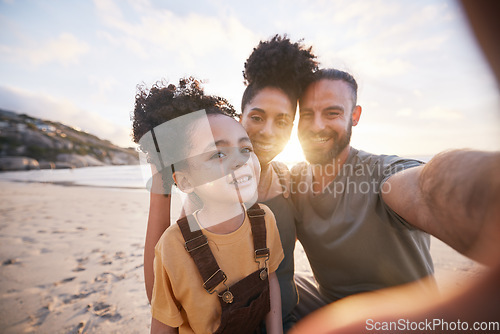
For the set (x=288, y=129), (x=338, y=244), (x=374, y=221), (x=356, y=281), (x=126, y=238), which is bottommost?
(x=126, y=238)

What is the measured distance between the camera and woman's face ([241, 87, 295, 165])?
7.04 ft

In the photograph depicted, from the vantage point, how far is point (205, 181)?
147 cm

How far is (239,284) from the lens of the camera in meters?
1.46

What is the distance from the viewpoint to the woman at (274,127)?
197cm

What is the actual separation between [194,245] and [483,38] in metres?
1.73

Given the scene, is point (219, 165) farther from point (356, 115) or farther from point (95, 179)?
point (95, 179)

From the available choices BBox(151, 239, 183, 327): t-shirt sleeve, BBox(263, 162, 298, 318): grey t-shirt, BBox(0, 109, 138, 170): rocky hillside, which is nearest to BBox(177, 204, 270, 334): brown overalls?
BBox(151, 239, 183, 327): t-shirt sleeve

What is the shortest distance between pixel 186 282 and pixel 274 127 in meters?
1.54

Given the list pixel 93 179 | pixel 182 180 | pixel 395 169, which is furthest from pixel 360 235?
pixel 93 179

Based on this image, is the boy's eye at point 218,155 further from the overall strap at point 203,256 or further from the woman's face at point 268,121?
the woman's face at point 268,121

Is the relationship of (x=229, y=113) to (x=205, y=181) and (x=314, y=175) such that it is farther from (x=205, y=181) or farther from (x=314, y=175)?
(x=314, y=175)

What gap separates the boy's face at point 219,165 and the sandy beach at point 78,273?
126cm

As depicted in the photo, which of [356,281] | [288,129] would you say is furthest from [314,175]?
[356,281]

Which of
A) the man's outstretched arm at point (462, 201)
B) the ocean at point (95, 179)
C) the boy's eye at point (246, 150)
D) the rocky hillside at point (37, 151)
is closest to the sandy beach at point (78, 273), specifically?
the man's outstretched arm at point (462, 201)
